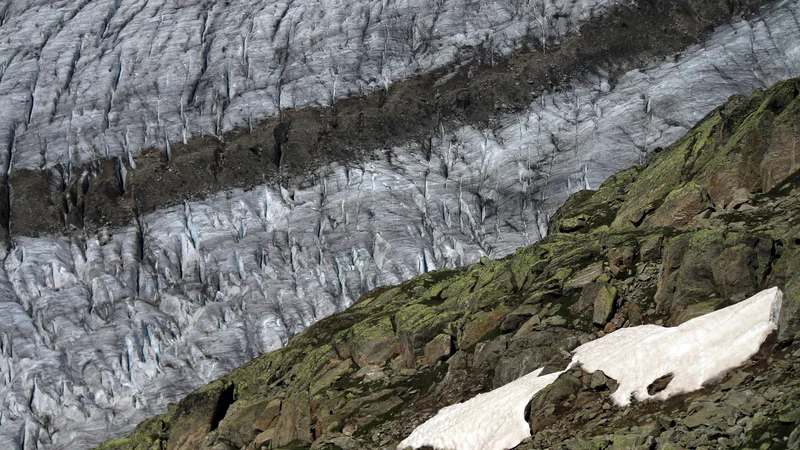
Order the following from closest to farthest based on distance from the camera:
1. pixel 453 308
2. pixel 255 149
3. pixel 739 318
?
pixel 739 318 → pixel 453 308 → pixel 255 149

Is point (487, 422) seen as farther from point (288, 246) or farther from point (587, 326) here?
point (288, 246)

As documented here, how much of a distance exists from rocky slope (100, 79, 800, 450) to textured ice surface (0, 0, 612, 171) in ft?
287

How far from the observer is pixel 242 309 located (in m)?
113

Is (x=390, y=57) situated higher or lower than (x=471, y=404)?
lower

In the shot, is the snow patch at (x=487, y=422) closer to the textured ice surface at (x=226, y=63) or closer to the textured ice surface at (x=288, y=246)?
the textured ice surface at (x=288, y=246)

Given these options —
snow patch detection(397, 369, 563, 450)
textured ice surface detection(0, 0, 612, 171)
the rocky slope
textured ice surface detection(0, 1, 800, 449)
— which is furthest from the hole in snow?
textured ice surface detection(0, 0, 612, 171)

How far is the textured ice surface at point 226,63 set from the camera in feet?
438

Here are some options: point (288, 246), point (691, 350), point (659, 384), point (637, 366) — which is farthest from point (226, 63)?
point (659, 384)

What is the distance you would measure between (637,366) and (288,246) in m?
91.7

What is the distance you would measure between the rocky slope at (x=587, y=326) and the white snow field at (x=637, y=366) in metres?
0.52

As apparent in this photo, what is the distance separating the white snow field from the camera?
2506 centimetres

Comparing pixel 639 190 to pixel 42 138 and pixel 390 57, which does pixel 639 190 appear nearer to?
pixel 390 57

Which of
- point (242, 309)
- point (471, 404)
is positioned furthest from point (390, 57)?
point (471, 404)

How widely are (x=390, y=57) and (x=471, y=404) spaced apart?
107 m
